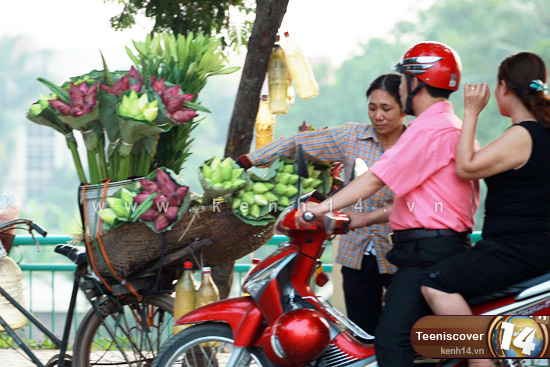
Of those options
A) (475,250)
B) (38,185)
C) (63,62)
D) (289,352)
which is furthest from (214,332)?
(38,185)

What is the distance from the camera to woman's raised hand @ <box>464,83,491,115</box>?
2.22m

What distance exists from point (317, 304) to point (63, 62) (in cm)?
2129

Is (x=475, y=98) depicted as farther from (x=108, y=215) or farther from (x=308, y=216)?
(x=108, y=215)

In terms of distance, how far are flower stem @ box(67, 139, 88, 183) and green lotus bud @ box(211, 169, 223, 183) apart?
2.32ft

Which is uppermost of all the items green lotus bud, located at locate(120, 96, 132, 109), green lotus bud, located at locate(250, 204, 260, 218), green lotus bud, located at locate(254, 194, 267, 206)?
green lotus bud, located at locate(120, 96, 132, 109)

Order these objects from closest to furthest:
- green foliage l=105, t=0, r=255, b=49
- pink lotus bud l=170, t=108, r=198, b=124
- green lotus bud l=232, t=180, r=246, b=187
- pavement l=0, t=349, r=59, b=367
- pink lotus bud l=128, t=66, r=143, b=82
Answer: green lotus bud l=232, t=180, r=246, b=187 → pink lotus bud l=170, t=108, r=198, b=124 → pink lotus bud l=128, t=66, r=143, b=82 → green foliage l=105, t=0, r=255, b=49 → pavement l=0, t=349, r=59, b=367

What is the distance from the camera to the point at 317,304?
2.48 metres

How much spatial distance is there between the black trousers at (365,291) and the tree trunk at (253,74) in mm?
1007

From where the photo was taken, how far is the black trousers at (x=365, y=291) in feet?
9.97

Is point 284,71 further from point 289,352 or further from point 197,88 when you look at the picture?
point 289,352

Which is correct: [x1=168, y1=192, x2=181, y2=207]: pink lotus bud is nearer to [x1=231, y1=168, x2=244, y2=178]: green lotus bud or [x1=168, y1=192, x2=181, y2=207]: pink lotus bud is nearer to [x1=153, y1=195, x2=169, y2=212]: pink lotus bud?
[x1=153, y1=195, x2=169, y2=212]: pink lotus bud

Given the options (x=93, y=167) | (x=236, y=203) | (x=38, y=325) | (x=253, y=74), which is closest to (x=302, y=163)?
(x=236, y=203)

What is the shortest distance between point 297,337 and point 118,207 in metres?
1.03

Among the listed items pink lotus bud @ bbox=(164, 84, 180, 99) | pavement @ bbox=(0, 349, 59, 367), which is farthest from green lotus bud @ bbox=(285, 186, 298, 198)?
pavement @ bbox=(0, 349, 59, 367)
